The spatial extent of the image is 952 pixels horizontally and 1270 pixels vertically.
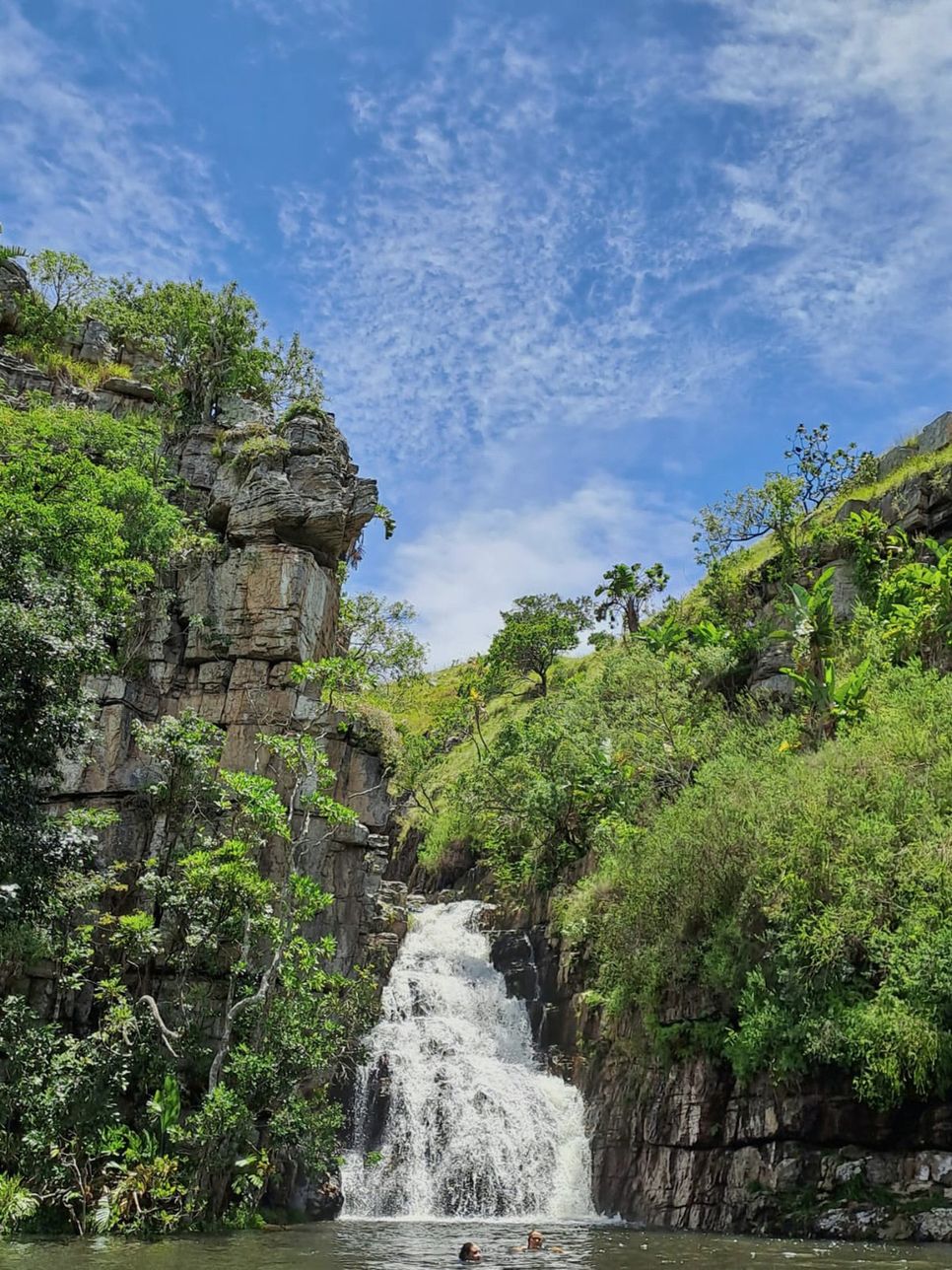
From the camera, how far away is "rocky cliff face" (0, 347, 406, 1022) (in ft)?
94.6

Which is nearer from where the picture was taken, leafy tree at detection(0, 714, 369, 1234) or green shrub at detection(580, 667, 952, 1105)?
green shrub at detection(580, 667, 952, 1105)

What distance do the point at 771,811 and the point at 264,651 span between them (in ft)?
52.2

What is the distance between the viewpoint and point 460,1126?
82.7 ft

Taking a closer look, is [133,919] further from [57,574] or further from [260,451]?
[260,451]

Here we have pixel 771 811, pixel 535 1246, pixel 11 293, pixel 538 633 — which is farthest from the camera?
pixel 538 633

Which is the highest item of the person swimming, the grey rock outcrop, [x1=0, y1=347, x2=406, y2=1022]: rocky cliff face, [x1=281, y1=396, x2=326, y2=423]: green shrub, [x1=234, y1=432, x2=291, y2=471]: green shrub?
the grey rock outcrop

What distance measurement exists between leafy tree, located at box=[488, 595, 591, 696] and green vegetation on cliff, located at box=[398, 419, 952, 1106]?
12.0 m

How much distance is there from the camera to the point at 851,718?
92.8 feet

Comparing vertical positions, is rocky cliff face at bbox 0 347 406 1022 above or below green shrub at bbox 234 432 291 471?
below

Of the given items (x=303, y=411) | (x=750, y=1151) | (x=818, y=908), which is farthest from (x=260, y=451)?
(x=750, y=1151)

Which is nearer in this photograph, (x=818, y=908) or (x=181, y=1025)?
(x=818, y=908)

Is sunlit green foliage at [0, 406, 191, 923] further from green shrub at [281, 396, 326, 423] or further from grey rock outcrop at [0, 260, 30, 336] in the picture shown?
grey rock outcrop at [0, 260, 30, 336]

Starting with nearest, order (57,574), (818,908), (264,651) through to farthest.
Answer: (818,908) < (57,574) < (264,651)

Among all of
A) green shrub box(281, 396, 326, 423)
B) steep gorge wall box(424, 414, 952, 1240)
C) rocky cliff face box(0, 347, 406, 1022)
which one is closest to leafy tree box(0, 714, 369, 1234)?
rocky cliff face box(0, 347, 406, 1022)
